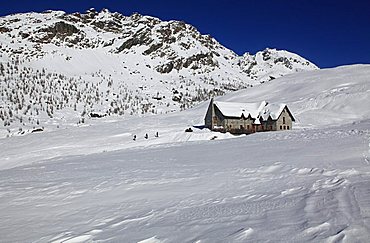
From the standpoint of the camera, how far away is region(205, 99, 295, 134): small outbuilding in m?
50.2

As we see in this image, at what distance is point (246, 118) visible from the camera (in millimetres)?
51750

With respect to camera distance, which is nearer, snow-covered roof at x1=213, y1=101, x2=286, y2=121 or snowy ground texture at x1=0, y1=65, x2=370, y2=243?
snowy ground texture at x1=0, y1=65, x2=370, y2=243

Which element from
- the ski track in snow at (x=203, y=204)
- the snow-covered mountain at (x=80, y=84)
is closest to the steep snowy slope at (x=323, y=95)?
the snow-covered mountain at (x=80, y=84)

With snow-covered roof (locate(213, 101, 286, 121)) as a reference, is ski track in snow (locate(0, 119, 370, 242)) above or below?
below

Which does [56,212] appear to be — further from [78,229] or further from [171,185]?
[171,185]

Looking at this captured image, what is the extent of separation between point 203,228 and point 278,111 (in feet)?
151

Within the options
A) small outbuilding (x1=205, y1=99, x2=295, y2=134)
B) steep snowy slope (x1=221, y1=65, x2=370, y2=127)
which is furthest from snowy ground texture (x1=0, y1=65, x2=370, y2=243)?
steep snowy slope (x1=221, y1=65, x2=370, y2=127)

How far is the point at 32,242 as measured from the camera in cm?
714

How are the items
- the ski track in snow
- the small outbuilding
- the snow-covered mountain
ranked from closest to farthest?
1. the ski track in snow
2. the small outbuilding
3. the snow-covered mountain

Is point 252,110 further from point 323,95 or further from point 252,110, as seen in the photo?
point 323,95

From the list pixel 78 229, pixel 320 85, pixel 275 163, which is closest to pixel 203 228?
pixel 78 229

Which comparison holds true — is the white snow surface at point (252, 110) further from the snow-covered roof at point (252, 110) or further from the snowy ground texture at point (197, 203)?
the snowy ground texture at point (197, 203)

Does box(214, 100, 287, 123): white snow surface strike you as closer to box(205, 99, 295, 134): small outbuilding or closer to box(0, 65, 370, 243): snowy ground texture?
box(205, 99, 295, 134): small outbuilding

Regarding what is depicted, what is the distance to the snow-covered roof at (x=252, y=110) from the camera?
50684 millimetres
